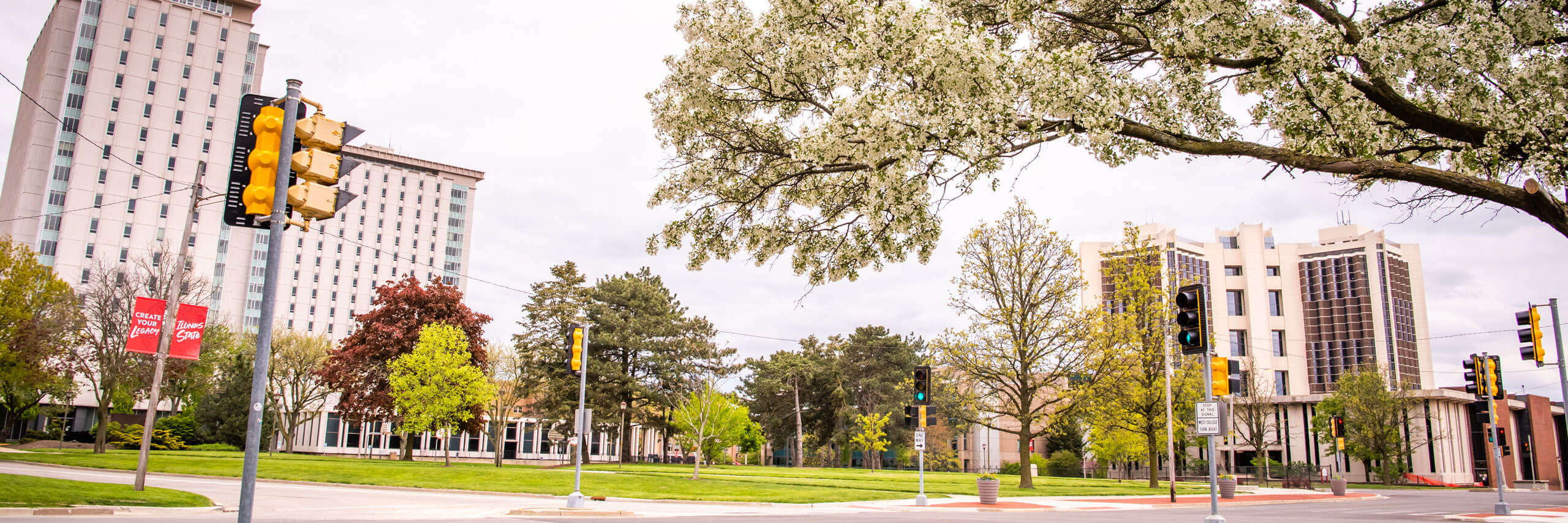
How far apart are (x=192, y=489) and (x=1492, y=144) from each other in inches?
1011

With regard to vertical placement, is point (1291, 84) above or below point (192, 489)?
above

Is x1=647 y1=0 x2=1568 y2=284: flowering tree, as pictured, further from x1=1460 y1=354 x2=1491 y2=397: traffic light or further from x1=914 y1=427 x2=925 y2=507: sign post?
x1=1460 y1=354 x2=1491 y2=397: traffic light

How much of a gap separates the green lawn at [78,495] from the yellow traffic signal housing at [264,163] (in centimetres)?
1345

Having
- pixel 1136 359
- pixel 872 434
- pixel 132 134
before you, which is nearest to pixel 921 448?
pixel 1136 359

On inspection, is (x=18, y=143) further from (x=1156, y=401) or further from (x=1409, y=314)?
(x=1409, y=314)

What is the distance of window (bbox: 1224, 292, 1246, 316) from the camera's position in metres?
80.6

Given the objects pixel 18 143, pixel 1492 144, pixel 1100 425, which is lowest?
pixel 1100 425

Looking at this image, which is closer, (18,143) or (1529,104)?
(1529,104)

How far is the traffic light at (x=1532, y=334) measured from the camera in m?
22.3

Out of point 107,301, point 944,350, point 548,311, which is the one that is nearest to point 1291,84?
point 944,350

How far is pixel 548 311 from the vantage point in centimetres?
6297

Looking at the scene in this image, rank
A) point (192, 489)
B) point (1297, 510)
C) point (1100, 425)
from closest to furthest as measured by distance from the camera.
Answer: point (192, 489)
point (1297, 510)
point (1100, 425)

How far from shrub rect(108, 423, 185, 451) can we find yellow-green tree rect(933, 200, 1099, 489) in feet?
164

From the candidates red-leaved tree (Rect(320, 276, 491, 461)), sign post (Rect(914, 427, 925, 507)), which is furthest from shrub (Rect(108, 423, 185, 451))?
sign post (Rect(914, 427, 925, 507))
